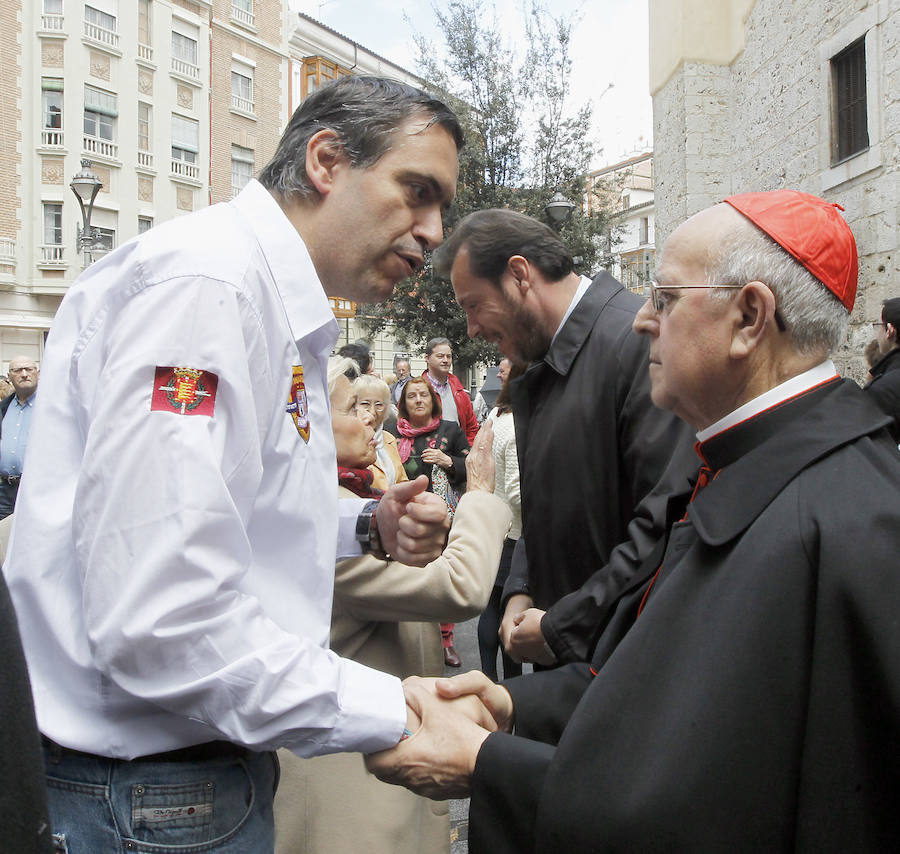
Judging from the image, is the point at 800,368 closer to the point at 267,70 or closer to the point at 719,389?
the point at 719,389

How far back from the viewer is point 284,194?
1.75 metres

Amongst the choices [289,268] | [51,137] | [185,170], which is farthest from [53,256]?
[289,268]

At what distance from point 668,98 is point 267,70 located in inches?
1009

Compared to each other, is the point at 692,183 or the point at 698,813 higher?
the point at 692,183

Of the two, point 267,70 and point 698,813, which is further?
point 267,70

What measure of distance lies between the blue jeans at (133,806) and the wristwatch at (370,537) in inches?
34.7

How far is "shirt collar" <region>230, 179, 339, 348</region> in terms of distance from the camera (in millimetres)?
1476

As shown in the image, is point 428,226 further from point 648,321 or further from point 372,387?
point 372,387

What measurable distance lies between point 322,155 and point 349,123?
0.09 m

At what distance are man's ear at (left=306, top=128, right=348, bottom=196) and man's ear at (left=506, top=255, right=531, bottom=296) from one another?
1.40 metres

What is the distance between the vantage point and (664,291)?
1.68 m

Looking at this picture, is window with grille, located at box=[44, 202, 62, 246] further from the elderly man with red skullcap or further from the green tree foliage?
the elderly man with red skullcap

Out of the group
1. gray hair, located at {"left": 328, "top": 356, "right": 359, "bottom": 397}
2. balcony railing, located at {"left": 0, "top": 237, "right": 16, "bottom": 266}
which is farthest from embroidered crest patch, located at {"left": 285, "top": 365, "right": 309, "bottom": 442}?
balcony railing, located at {"left": 0, "top": 237, "right": 16, "bottom": 266}

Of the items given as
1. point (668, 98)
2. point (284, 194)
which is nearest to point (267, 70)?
point (668, 98)
